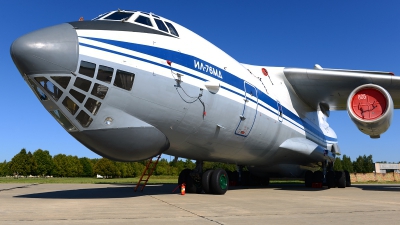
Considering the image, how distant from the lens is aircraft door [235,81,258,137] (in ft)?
28.9

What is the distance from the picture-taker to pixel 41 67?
580 cm

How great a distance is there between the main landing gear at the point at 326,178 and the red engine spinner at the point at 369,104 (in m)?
4.65

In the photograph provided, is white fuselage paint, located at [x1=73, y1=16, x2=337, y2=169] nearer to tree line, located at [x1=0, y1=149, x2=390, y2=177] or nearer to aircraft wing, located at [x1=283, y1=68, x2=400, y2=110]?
aircraft wing, located at [x1=283, y1=68, x2=400, y2=110]

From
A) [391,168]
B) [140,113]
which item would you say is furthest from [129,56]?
[391,168]

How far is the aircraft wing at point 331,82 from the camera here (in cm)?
1115

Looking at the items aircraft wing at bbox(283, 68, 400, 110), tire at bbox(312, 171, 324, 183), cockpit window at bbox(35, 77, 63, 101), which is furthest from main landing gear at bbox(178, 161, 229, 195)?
tire at bbox(312, 171, 324, 183)

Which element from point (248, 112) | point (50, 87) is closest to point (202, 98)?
point (248, 112)

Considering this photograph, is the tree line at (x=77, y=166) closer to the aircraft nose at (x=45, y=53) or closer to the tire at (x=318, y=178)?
the tire at (x=318, y=178)

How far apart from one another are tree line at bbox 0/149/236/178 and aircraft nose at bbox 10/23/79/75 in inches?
1768

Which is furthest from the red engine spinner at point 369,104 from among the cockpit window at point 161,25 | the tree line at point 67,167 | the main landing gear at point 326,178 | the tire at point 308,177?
the tree line at point 67,167

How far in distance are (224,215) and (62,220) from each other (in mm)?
2144

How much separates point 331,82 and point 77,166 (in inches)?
2635

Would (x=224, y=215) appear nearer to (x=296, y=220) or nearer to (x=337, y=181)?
(x=296, y=220)

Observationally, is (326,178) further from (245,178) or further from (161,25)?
(161,25)
